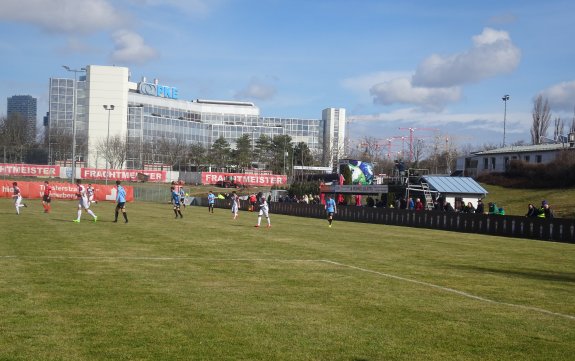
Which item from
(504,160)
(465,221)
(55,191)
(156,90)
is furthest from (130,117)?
(465,221)

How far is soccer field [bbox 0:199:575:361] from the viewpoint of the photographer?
28.6ft

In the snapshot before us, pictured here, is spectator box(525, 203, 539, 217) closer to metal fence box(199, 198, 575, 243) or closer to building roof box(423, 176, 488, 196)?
metal fence box(199, 198, 575, 243)

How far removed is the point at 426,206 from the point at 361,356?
46.9 metres

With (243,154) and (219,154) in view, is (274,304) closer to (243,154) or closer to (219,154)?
(219,154)

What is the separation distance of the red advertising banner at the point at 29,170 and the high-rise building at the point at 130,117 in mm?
10135

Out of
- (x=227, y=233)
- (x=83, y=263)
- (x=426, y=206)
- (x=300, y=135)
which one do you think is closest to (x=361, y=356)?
(x=83, y=263)

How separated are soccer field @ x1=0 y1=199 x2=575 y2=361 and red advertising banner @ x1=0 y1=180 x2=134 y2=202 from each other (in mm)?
57669

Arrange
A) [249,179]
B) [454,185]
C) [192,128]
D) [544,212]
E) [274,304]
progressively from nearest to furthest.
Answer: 1. [274,304]
2. [544,212]
3. [454,185]
4. [249,179]
5. [192,128]

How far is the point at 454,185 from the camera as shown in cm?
5378

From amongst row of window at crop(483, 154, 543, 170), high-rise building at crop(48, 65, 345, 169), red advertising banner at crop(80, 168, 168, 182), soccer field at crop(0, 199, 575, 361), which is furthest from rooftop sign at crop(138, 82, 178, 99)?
soccer field at crop(0, 199, 575, 361)

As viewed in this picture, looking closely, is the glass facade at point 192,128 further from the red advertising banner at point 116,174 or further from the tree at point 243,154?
the red advertising banner at point 116,174

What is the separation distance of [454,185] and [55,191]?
4803cm

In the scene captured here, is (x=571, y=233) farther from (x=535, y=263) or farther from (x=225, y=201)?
(x=225, y=201)

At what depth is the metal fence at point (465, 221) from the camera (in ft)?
114
